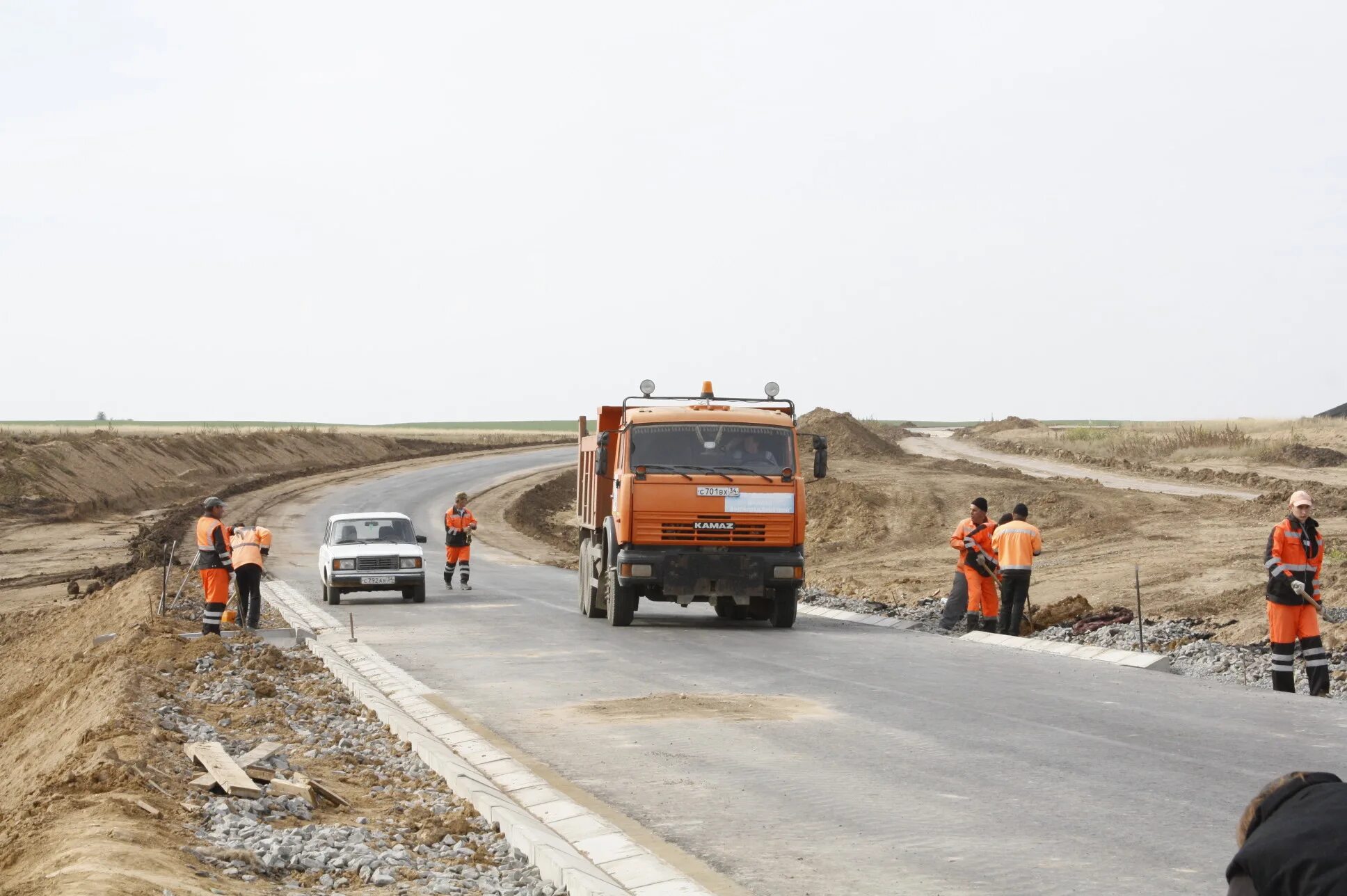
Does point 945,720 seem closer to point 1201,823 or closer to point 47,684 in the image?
point 1201,823

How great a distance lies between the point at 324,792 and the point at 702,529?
36.4 feet

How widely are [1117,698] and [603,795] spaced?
5843 mm

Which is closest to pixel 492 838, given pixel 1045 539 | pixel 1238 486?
pixel 1045 539

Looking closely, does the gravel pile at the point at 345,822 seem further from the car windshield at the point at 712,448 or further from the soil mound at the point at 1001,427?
the soil mound at the point at 1001,427

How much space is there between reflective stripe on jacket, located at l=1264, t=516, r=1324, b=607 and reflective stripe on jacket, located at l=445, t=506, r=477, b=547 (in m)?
18.2

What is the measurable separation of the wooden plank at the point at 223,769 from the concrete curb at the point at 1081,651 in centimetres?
981

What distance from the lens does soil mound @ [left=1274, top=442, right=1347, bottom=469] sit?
52.8 m

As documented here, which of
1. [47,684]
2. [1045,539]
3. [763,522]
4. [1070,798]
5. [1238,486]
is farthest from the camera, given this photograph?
[1238,486]

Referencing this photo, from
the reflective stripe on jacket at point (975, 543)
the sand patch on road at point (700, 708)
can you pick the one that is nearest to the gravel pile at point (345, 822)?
the sand patch on road at point (700, 708)

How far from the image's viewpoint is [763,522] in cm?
1930

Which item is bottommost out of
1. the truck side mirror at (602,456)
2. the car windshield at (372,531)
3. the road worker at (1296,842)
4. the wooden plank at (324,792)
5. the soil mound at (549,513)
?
the soil mound at (549,513)

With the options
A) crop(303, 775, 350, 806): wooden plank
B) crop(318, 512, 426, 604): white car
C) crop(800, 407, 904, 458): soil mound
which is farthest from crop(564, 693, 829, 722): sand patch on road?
crop(800, 407, 904, 458): soil mound

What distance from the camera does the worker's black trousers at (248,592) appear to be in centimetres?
1992

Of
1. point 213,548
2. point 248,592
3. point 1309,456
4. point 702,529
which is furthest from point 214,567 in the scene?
point 1309,456
